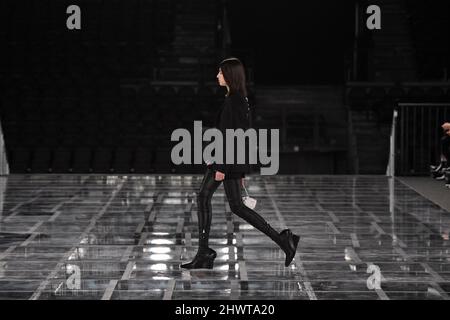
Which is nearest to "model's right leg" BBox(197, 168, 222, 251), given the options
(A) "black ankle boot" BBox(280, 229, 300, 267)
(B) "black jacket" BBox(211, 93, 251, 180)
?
(B) "black jacket" BBox(211, 93, 251, 180)

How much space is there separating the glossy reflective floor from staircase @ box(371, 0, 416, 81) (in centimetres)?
790

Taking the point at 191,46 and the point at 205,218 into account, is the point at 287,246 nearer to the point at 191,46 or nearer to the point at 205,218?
the point at 205,218

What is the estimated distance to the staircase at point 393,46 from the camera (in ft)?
65.5

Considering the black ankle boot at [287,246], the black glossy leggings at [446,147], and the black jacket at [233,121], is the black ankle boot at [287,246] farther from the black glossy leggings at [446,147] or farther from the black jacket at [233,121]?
the black glossy leggings at [446,147]

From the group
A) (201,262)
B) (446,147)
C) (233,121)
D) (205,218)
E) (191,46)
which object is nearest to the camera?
(233,121)

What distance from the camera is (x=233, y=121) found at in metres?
6.03

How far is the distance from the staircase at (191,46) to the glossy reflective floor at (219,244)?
25.8ft

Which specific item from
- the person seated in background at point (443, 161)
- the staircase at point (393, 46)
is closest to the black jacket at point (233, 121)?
the person seated in background at point (443, 161)

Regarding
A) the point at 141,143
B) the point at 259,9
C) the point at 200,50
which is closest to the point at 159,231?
the point at 141,143

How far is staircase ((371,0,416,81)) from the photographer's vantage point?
20.0 metres

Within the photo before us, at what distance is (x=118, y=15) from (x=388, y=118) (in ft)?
22.6

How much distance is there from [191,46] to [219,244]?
545 inches

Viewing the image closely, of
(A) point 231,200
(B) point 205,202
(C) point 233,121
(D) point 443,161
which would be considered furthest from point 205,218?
(D) point 443,161

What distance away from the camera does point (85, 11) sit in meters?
21.3
